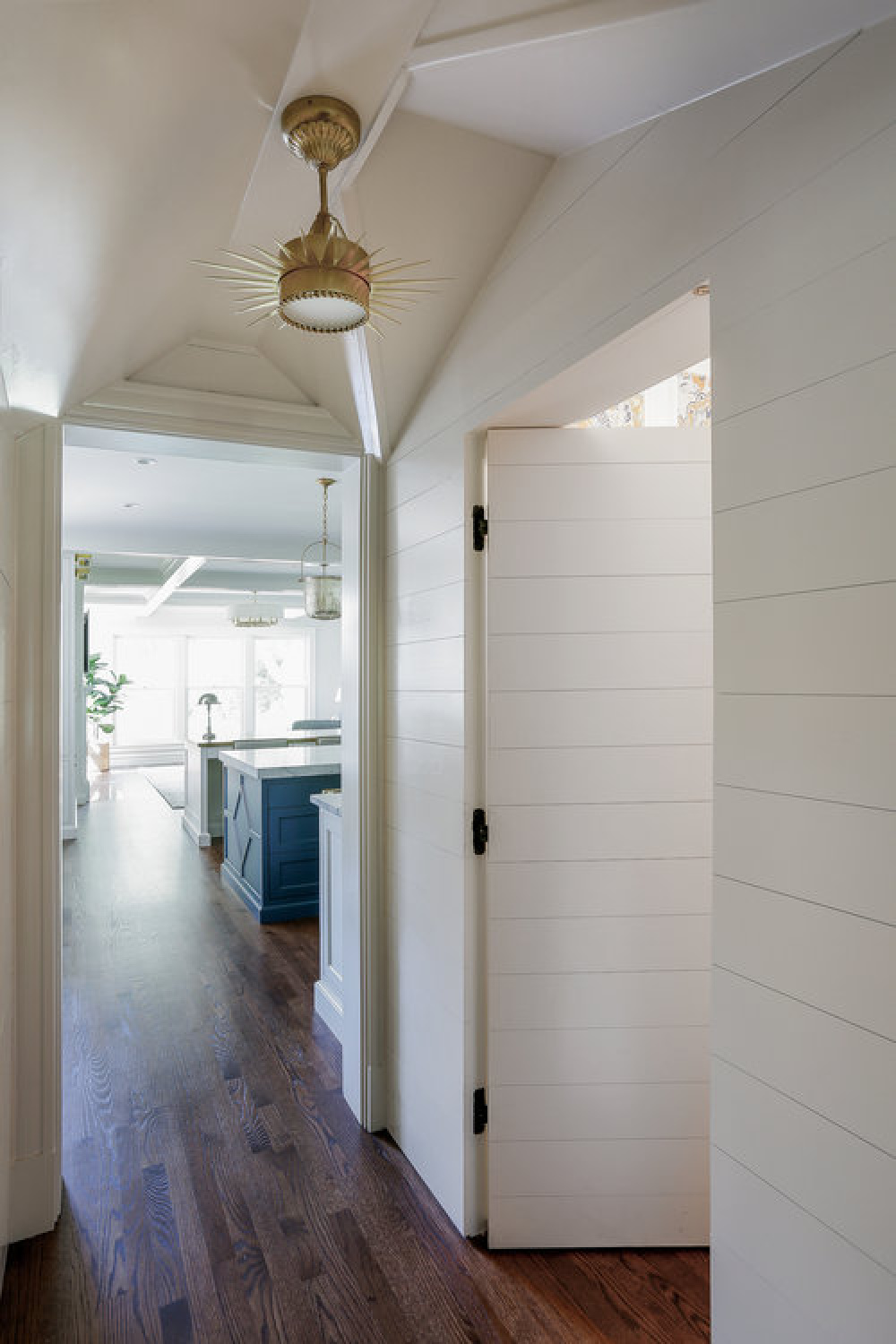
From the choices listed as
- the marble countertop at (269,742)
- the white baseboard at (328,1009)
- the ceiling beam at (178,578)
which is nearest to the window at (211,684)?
the ceiling beam at (178,578)

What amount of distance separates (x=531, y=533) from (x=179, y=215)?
1042 millimetres

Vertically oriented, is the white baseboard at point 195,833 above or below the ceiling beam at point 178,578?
below

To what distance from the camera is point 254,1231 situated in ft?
6.82

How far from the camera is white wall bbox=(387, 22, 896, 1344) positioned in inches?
37.9

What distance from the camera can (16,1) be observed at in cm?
90

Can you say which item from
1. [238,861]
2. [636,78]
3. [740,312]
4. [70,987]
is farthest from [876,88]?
[238,861]

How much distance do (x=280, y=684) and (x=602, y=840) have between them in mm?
12053

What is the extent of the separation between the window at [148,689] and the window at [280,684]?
1366 mm

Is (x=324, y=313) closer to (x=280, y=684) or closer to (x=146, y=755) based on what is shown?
(x=280, y=684)

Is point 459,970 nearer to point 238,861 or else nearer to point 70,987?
point 70,987

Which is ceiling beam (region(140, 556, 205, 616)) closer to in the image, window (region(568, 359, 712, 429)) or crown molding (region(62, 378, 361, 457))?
crown molding (region(62, 378, 361, 457))

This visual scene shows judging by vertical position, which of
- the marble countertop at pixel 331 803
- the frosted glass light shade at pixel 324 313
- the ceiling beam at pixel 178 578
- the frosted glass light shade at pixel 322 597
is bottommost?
the marble countertop at pixel 331 803

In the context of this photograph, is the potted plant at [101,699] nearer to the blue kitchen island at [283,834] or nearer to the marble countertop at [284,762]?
the marble countertop at [284,762]

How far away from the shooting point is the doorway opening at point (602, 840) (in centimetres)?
196
